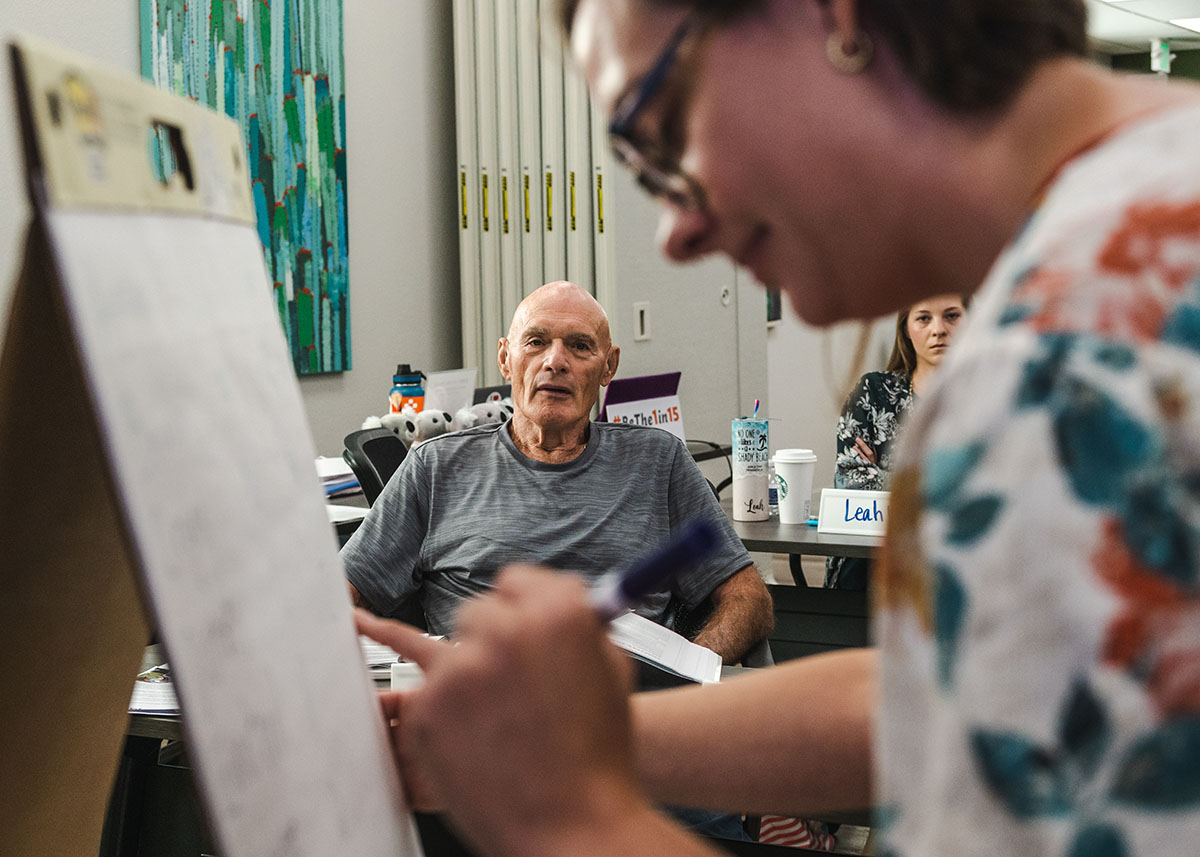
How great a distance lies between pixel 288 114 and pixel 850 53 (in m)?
3.64

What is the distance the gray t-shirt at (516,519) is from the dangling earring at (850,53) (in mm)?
1897

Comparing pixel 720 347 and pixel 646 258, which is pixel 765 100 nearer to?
pixel 646 258

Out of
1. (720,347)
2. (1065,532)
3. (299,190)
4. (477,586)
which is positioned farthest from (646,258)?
(1065,532)

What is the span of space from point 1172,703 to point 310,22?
4075mm

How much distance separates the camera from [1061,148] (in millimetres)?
549

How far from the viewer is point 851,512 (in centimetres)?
304

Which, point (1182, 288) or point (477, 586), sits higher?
point (1182, 288)

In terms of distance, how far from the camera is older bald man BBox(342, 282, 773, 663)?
2438 millimetres

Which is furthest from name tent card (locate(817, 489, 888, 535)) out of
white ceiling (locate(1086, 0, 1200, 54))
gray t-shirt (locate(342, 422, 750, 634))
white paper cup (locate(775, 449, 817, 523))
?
white ceiling (locate(1086, 0, 1200, 54))

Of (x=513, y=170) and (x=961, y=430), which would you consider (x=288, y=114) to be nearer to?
(x=513, y=170)

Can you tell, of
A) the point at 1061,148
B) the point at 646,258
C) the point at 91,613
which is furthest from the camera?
the point at 646,258

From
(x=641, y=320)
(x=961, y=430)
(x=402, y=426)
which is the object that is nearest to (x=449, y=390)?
(x=402, y=426)

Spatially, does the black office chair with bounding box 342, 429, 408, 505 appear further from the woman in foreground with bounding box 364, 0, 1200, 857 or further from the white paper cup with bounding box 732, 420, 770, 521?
the woman in foreground with bounding box 364, 0, 1200, 857

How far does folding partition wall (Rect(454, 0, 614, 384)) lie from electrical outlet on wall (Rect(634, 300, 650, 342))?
15.2 inches
